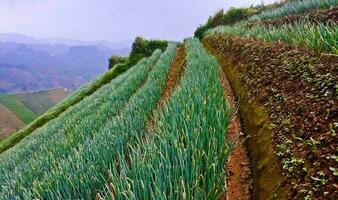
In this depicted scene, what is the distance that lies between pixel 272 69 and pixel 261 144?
1767mm

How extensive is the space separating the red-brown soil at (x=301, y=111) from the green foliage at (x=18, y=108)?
5645 inches

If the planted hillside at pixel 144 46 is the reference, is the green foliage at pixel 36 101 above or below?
below

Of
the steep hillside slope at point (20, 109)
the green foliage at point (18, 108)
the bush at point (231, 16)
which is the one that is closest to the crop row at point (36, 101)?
the steep hillside slope at point (20, 109)

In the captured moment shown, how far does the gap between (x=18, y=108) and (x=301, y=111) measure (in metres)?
167

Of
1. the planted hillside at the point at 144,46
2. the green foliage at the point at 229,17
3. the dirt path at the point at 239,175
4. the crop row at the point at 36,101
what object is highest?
the green foliage at the point at 229,17

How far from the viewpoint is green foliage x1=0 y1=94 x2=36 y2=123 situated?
146m

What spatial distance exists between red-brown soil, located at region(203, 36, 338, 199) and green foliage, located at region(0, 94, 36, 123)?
5645 inches

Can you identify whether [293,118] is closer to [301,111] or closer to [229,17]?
[301,111]

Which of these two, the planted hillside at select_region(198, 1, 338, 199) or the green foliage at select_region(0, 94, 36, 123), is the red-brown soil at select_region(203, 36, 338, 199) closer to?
the planted hillside at select_region(198, 1, 338, 199)

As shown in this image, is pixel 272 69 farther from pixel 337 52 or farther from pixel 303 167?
pixel 303 167

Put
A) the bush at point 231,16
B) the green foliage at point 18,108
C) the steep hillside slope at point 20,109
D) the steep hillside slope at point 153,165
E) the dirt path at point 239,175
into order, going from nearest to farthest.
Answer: the steep hillside slope at point 153,165
the dirt path at point 239,175
the bush at point 231,16
the steep hillside slope at point 20,109
the green foliage at point 18,108

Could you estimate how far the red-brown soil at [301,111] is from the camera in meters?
2.66

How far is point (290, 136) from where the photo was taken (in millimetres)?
3516

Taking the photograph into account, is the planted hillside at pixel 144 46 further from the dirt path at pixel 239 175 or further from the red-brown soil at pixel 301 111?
the dirt path at pixel 239 175
